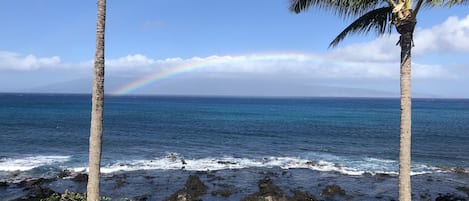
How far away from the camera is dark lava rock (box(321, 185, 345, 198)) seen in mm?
24828

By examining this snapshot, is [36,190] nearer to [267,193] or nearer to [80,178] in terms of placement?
[80,178]

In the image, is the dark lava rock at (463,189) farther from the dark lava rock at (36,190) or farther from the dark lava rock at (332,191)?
the dark lava rock at (36,190)

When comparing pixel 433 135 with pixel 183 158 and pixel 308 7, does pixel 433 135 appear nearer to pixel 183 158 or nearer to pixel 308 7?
pixel 183 158

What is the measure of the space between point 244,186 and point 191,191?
4.03m

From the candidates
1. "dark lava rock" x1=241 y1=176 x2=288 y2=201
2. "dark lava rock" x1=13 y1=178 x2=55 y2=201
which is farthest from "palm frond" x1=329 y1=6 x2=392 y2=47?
"dark lava rock" x1=13 y1=178 x2=55 y2=201

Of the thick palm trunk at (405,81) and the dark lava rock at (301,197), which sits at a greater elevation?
the thick palm trunk at (405,81)

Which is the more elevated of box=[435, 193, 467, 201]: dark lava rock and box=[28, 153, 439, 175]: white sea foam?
box=[435, 193, 467, 201]: dark lava rock

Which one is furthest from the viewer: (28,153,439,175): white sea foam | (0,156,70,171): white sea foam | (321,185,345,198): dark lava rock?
(28,153,439,175): white sea foam

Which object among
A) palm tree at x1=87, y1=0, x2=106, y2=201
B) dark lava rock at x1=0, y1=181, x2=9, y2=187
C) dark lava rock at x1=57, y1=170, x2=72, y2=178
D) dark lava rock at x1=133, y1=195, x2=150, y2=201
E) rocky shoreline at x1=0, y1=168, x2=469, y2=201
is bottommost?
dark lava rock at x1=133, y1=195, x2=150, y2=201

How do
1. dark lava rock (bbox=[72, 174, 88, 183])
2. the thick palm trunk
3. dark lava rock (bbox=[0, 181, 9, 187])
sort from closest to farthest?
the thick palm trunk
dark lava rock (bbox=[0, 181, 9, 187])
dark lava rock (bbox=[72, 174, 88, 183])

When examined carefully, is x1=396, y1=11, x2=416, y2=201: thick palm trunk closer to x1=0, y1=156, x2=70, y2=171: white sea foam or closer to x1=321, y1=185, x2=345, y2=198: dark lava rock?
x1=321, y1=185, x2=345, y2=198: dark lava rock

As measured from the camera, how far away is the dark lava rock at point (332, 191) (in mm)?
24828

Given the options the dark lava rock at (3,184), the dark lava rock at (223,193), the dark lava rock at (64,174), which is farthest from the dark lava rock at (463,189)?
the dark lava rock at (3,184)

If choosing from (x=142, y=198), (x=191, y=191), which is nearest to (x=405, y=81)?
(x=191, y=191)
